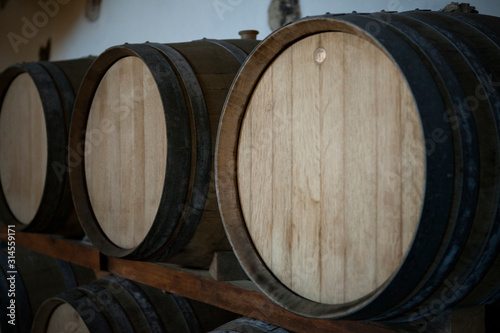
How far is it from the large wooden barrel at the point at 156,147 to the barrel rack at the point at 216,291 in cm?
10

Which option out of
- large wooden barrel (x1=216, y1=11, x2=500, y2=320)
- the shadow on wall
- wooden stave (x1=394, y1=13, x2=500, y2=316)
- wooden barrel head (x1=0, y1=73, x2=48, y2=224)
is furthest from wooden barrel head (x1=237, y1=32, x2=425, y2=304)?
the shadow on wall

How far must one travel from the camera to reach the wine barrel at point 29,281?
10.9ft

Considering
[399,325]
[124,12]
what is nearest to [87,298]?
[399,325]

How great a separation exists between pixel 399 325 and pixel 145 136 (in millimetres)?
1242

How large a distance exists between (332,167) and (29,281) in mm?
2550

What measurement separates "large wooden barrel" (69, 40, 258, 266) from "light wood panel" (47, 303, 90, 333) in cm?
34

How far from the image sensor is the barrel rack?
5.17 feet

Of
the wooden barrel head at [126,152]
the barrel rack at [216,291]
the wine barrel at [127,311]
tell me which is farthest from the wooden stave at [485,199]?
the wine barrel at [127,311]

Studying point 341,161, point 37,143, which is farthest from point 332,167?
point 37,143

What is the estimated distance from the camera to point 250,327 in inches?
79.0

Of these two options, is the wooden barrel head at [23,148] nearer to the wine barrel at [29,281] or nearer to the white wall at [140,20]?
the wine barrel at [29,281]

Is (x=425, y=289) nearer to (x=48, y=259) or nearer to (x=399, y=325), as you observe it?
(x=399, y=325)

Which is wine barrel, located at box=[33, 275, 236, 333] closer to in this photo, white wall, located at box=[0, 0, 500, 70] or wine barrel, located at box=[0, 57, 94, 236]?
wine barrel, located at box=[0, 57, 94, 236]

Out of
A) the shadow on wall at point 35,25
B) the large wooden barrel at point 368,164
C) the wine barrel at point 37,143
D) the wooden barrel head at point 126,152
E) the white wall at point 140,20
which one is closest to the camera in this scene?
the large wooden barrel at point 368,164
